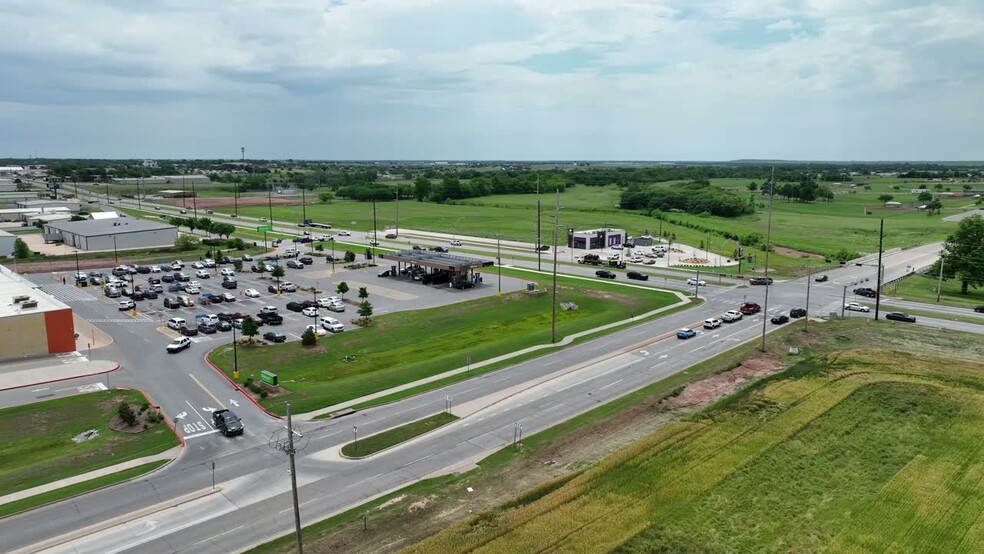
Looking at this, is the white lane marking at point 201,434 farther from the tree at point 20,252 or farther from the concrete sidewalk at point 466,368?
the tree at point 20,252

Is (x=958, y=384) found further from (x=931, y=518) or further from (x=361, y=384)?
(x=361, y=384)

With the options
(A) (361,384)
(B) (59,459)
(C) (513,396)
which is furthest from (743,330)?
(B) (59,459)

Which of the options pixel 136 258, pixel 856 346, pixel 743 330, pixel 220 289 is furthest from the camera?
pixel 136 258

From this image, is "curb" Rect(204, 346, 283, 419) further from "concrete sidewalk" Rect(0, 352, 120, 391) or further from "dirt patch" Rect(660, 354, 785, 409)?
"dirt patch" Rect(660, 354, 785, 409)

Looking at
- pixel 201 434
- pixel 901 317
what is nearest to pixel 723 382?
pixel 901 317

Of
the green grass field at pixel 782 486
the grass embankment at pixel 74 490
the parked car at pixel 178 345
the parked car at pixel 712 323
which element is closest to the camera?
the green grass field at pixel 782 486

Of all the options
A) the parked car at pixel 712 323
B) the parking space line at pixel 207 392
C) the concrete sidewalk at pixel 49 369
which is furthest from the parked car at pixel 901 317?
the concrete sidewalk at pixel 49 369
